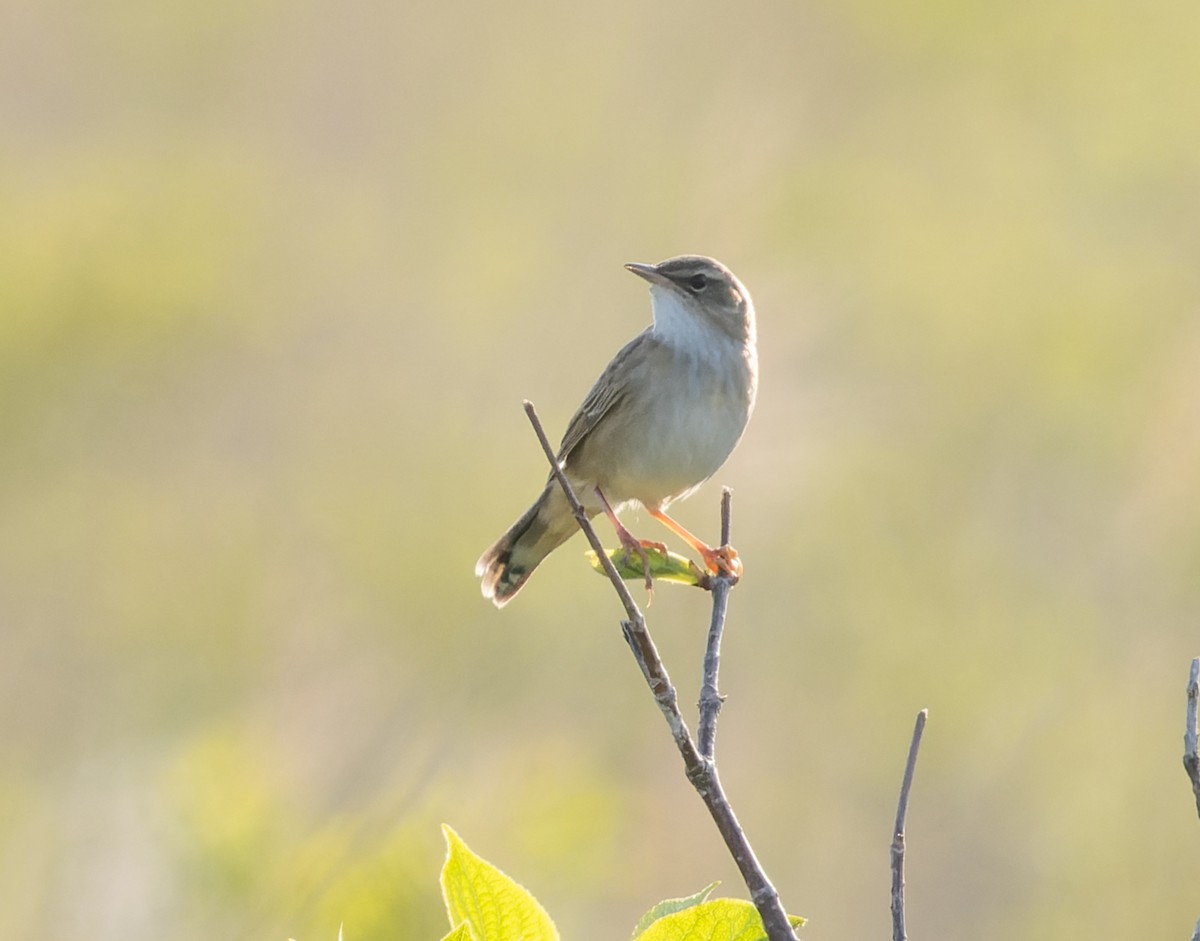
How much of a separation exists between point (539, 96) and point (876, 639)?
297 inches

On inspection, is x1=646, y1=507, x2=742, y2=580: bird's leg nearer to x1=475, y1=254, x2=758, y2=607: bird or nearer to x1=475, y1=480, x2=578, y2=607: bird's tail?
x1=475, y1=254, x2=758, y2=607: bird

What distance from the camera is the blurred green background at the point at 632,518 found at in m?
5.61

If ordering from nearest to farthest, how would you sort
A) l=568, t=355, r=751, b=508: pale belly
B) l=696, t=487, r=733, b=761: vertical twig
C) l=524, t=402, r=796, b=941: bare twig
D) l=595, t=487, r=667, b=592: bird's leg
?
1. l=524, t=402, r=796, b=941: bare twig
2. l=696, t=487, r=733, b=761: vertical twig
3. l=595, t=487, r=667, b=592: bird's leg
4. l=568, t=355, r=751, b=508: pale belly

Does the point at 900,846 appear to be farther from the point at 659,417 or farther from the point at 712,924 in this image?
the point at 659,417

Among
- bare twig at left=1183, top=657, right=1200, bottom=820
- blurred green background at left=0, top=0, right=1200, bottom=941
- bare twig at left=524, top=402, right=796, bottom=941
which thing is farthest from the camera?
blurred green background at left=0, top=0, right=1200, bottom=941

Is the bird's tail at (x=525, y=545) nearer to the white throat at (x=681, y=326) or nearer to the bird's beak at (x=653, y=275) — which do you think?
the white throat at (x=681, y=326)

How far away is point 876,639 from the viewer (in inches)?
301

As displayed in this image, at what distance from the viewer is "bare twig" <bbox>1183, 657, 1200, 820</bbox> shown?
5.84 ft

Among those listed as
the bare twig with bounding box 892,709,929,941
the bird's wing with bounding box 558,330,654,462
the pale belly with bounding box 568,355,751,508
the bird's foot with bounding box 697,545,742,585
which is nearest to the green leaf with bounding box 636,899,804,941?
the bare twig with bounding box 892,709,929,941

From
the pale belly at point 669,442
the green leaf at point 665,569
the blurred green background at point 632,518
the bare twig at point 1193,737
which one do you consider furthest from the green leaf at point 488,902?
the pale belly at point 669,442

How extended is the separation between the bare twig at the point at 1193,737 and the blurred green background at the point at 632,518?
283cm

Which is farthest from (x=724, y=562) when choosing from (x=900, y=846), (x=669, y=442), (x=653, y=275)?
(x=653, y=275)

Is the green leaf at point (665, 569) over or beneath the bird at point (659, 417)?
beneath

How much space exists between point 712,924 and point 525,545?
9.98ft
